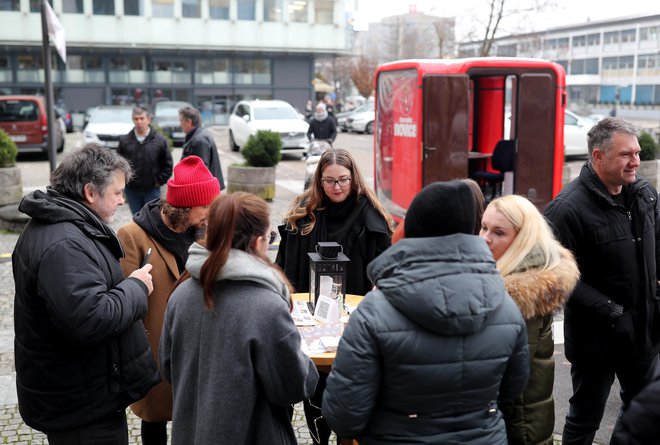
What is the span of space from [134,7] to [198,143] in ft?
105

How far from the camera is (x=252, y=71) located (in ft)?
129

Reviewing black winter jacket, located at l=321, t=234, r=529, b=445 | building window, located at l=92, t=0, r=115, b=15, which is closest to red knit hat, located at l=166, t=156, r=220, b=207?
black winter jacket, located at l=321, t=234, r=529, b=445

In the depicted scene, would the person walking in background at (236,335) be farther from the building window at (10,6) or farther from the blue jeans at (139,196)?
the building window at (10,6)

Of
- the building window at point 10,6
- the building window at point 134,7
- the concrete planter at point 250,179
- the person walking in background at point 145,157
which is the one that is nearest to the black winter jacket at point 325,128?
the concrete planter at point 250,179

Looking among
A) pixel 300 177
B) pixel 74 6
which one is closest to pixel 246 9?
pixel 74 6

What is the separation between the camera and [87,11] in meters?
36.5

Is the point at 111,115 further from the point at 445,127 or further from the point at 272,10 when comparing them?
the point at 272,10

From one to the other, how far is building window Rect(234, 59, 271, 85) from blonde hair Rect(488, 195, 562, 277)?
37277mm

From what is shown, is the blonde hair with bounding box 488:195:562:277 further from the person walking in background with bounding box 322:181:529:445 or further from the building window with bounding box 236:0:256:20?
the building window with bounding box 236:0:256:20

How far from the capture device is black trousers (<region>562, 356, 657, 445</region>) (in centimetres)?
387

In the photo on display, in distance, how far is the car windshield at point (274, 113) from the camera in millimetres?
21422

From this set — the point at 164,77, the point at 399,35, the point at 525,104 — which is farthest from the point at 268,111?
the point at 399,35

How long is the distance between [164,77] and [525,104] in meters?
31.3

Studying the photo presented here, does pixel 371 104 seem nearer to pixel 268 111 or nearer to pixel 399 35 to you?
pixel 268 111
